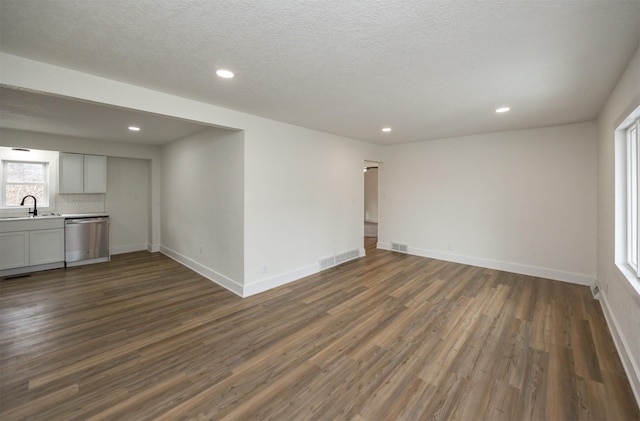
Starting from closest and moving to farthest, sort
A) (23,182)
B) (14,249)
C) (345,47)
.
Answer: (345,47)
(14,249)
(23,182)

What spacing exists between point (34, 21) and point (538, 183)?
6286 mm

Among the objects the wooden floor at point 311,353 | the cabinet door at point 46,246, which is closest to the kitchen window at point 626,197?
the wooden floor at point 311,353

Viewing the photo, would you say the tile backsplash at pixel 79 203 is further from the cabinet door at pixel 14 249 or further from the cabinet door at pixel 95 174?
the cabinet door at pixel 14 249

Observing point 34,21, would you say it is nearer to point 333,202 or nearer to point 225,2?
point 225,2

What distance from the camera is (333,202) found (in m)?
5.05

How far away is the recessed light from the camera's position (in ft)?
7.70

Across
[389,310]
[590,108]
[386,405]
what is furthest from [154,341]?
[590,108]

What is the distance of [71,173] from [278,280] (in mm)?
5063

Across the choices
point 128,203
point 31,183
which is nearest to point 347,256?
point 128,203

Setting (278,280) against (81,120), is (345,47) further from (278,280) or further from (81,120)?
(81,120)

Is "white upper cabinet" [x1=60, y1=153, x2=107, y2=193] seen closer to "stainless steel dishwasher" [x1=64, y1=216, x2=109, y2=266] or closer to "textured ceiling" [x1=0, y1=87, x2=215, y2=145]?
"textured ceiling" [x1=0, y1=87, x2=215, y2=145]

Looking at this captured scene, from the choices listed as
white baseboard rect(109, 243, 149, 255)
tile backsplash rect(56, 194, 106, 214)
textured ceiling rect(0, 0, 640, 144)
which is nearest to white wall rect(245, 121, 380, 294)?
textured ceiling rect(0, 0, 640, 144)

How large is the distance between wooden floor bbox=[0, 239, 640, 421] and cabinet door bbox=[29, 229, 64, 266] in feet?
3.28

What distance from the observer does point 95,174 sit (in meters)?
5.55
